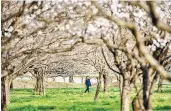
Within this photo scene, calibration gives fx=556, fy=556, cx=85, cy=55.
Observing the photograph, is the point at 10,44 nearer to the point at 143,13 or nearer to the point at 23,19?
the point at 23,19

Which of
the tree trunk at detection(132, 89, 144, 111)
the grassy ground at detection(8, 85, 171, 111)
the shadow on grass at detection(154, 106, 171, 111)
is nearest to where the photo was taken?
the tree trunk at detection(132, 89, 144, 111)

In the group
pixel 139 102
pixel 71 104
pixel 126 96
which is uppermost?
pixel 126 96

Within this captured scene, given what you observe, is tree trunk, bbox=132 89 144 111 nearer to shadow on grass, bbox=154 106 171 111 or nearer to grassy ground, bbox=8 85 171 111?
grassy ground, bbox=8 85 171 111

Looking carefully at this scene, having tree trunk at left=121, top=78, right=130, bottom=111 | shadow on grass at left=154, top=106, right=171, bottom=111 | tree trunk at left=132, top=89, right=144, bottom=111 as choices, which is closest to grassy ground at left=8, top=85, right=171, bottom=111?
shadow on grass at left=154, top=106, right=171, bottom=111

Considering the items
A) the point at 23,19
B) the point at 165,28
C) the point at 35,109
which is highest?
the point at 23,19

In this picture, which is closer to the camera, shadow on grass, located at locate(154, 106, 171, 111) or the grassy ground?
shadow on grass, located at locate(154, 106, 171, 111)

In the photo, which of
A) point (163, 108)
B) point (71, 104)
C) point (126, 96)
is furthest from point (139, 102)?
point (71, 104)

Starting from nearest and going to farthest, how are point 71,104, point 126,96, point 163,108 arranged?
point 126,96, point 163,108, point 71,104

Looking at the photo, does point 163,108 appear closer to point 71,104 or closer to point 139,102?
point 71,104

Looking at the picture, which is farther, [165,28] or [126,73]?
[126,73]

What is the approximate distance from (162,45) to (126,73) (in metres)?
3.19

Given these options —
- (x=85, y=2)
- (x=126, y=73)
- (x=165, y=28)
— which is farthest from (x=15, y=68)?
(x=165, y=28)

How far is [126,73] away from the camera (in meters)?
17.9

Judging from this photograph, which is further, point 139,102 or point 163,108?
point 163,108
